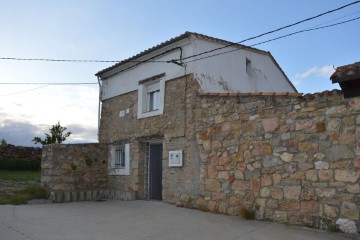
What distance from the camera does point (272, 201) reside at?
744 cm

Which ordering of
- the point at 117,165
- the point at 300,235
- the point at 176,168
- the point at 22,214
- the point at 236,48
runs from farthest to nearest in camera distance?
the point at 117,165 → the point at 236,48 → the point at 176,168 → the point at 22,214 → the point at 300,235

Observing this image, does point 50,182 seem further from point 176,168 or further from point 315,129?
point 315,129

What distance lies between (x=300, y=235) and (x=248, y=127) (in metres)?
2.70

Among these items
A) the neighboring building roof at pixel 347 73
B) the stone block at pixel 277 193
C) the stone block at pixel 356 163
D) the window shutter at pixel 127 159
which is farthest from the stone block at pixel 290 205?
the window shutter at pixel 127 159

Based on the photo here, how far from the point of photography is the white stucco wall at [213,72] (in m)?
10.0

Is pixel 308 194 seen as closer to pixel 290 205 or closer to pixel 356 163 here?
pixel 290 205

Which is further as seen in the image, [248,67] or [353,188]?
[248,67]

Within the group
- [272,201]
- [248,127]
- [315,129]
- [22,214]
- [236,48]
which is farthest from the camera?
[236,48]

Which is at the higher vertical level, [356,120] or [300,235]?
[356,120]

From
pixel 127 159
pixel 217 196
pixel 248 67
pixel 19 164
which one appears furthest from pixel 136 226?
pixel 19 164

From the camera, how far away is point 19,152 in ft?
69.7

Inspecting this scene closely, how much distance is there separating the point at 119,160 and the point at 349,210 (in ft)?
27.8

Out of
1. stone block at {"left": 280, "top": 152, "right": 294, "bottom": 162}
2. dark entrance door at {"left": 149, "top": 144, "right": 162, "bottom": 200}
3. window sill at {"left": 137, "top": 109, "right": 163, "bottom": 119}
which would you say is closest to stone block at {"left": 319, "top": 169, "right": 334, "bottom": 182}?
stone block at {"left": 280, "top": 152, "right": 294, "bottom": 162}

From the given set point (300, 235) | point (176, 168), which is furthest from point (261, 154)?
point (176, 168)
